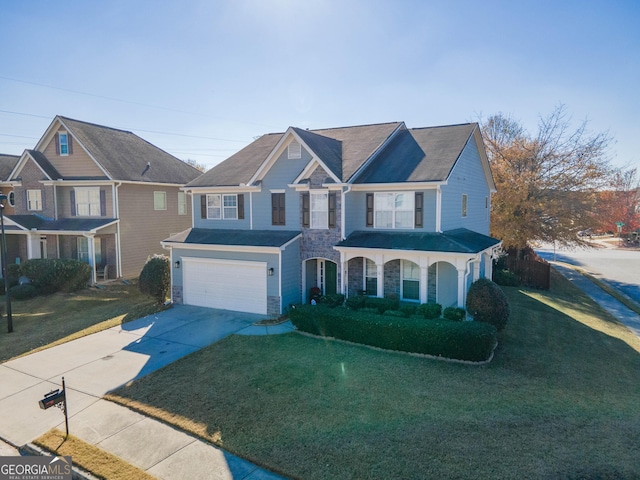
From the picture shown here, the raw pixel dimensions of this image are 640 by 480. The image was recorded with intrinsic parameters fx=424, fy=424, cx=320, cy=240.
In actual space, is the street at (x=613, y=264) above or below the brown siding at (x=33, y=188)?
below

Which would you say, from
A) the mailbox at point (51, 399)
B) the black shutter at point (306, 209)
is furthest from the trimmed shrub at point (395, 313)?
the mailbox at point (51, 399)

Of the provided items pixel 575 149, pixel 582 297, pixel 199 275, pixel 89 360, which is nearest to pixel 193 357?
pixel 89 360

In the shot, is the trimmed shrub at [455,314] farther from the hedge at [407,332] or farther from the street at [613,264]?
the street at [613,264]

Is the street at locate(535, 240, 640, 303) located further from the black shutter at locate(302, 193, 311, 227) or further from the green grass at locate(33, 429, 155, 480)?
the green grass at locate(33, 429, 155, 480)

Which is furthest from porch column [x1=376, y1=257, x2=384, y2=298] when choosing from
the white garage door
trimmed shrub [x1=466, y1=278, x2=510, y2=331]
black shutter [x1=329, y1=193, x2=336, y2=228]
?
the white garage door

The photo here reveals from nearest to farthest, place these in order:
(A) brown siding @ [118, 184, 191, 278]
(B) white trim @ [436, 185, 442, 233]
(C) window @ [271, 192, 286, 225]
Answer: (B) white trim @ [436, 185, 442, 233], (C) window @ [271, 192, 286, 225], (A) brown siding @ [118, 184, 191, 278]

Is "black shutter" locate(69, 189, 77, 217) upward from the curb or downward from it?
upward

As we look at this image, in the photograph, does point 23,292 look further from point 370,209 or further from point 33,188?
point 370,209

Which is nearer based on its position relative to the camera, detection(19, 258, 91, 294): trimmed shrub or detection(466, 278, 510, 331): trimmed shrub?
detection(466, 278, 510, 331): trimmed shrub
